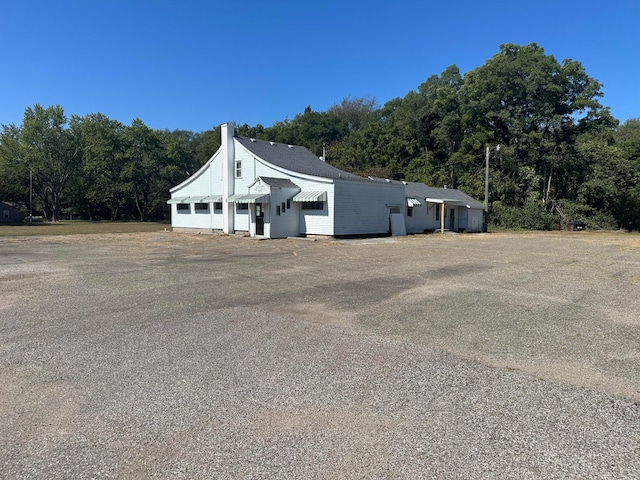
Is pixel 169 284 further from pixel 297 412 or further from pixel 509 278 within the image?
pixel 509 278

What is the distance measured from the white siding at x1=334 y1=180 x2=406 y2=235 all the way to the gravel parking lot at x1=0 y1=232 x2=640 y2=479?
48.8ft

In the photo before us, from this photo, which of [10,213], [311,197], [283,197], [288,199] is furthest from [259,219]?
[10,213]

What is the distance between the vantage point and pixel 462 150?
41.8m

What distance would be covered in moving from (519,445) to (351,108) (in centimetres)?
7208

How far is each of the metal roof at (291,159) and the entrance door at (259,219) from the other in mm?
2892

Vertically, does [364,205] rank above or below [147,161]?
below

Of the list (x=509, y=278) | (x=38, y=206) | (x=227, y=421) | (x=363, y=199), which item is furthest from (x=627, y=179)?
(x=38, y=206)

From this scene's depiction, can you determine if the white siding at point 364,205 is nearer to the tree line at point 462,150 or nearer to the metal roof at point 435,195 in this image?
the metal roof at point 435,195

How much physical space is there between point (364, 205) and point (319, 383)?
2075cm

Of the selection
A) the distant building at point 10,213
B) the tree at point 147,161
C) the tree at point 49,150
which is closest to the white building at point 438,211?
the tree at point 147,161

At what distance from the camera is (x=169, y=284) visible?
8531mm

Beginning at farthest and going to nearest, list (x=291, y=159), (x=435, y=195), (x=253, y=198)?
(x=435, y=195) → (x=291, y=159) → (x=253, y=198)

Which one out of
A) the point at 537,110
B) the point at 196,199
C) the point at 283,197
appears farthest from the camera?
the point at 537,110

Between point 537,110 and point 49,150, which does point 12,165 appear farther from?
point 537,110
